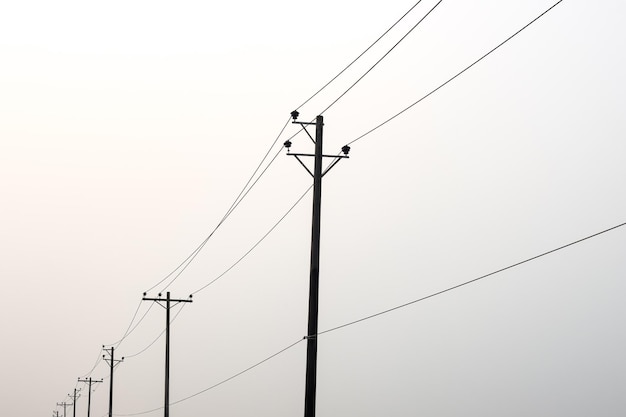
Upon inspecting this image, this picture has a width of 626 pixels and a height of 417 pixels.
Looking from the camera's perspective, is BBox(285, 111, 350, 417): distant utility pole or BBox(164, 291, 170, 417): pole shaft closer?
BBox(285, 111, 350, 417): distant utility pole

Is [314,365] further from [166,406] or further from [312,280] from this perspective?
[166,406]

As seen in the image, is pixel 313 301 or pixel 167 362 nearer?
pixel 313 301

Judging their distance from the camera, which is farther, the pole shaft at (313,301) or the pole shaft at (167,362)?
the pole shaft at (167,362)

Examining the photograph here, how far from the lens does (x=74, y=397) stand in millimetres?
122062

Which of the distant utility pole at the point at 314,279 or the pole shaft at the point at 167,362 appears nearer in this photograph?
the distant utility pole at the point at 314,279

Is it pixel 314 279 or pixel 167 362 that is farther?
pixel 167 362

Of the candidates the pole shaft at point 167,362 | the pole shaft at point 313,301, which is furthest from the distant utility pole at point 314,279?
the pole shaft at point 167,362

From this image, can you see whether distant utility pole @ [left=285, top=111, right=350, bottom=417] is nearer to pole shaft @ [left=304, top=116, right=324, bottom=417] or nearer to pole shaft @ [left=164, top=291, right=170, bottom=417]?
pole shaft @ [left=304, top=116, right=324, bottom=417]

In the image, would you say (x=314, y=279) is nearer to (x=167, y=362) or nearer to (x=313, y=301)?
(x=313, y=301)

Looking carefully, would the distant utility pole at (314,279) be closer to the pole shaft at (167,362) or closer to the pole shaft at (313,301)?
the pole shaft at (313,301)

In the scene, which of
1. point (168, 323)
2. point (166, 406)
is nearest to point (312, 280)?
point (166, 406)

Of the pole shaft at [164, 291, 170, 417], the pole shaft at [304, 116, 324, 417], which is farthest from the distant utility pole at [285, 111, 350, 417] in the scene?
the pole shaft at [164, 291, 170, 417]

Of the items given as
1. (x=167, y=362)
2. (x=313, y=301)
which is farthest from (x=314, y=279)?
(x=167, y=362)

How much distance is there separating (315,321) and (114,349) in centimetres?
6038
